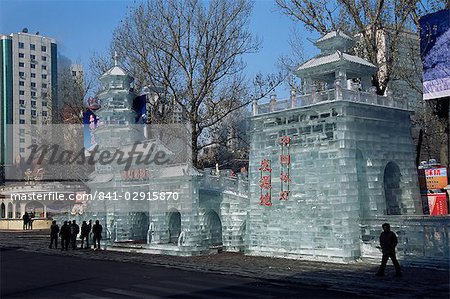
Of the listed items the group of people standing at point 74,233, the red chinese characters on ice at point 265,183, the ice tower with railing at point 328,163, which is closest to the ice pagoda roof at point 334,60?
the ice tower with railing at point 328,163

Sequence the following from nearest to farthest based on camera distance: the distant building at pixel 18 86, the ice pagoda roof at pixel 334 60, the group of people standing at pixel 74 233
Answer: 1. the ice pagoda roof at pixel 334 60
2. the group of people standing at pixel 74 233
3. the distant building at pixel 18 86

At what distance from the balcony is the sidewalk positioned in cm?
610

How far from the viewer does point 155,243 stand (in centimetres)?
2634

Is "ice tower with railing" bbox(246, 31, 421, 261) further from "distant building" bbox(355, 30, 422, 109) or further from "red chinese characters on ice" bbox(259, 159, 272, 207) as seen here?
"distant building" bbox(355, 30, 422, 109)

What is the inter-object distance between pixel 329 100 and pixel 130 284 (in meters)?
10.2

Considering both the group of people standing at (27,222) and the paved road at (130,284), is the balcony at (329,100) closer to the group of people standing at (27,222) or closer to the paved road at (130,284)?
the paved road at (130,284)

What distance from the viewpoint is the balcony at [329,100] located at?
68.3 feet

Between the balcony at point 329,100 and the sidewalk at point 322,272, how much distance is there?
6.10 meters

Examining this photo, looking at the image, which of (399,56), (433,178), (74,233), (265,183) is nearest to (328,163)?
(265,183)

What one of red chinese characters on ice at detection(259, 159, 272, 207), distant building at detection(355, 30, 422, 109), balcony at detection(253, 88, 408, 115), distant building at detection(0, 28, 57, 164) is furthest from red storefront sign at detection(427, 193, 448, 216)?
distant building at detection(0, 28, 57, 164)

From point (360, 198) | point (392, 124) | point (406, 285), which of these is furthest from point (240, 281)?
point (392, 124)

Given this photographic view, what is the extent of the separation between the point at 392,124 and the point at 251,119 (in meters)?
5.88

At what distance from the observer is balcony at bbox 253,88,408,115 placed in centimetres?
2083

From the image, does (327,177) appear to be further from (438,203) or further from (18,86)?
(18,86)
